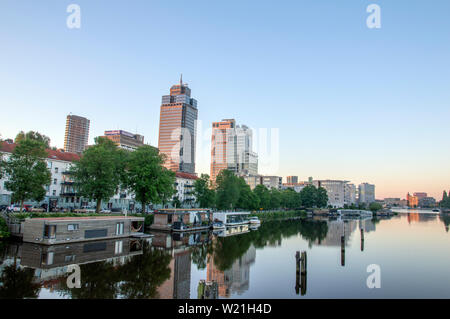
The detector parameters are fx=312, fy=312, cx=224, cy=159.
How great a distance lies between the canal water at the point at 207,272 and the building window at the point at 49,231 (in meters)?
1.68

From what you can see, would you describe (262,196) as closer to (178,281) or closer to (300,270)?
(300,270)

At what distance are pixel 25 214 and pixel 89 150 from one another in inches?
812

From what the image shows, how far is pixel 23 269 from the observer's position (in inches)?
1155

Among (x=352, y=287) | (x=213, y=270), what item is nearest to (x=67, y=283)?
(x=213, y=270)

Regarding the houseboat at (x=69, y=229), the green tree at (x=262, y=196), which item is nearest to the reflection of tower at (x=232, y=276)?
the houseboat at (x=69, y=229)

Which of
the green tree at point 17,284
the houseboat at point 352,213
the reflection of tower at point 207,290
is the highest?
the reflection of tower at point 207,290

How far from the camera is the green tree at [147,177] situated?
7175cm

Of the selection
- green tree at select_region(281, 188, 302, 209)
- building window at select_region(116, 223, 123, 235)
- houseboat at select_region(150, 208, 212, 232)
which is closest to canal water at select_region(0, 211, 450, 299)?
building window at select_region(116, 223, 123, 235)

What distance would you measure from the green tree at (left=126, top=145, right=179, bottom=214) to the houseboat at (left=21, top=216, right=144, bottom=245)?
1841 centimetres

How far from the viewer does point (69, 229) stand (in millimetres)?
43906

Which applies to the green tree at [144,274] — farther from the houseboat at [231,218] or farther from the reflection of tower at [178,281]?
the houseboat at [231,218]

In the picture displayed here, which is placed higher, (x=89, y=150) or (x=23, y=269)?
(x=89, y=150)

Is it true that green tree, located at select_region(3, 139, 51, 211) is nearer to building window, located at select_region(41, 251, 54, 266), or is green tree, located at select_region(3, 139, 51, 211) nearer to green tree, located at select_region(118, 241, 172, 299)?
building window, located at select_region(41, 251, 54, 266)

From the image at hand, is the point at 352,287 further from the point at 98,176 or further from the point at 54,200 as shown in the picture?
the point at 54,200
